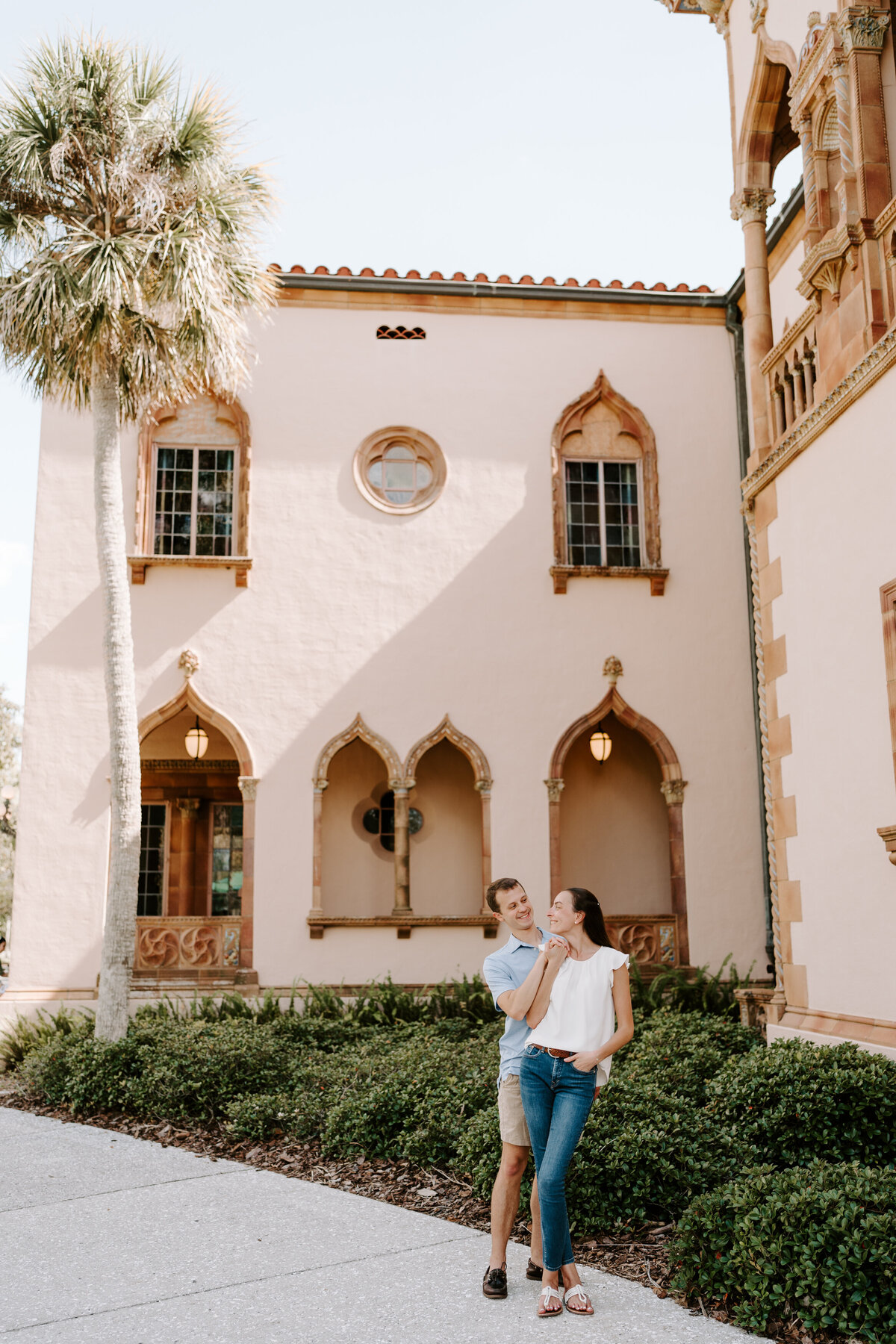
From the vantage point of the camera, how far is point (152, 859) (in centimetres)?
1617

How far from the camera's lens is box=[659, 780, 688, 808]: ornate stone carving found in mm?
14445

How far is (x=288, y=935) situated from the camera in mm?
13719

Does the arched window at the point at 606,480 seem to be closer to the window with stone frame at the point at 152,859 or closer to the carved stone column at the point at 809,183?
the window with stone frame at the point at 152,859

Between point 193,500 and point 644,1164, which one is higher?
point 193,500

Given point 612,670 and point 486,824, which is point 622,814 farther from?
point 486,824

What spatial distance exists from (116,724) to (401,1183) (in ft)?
17.7

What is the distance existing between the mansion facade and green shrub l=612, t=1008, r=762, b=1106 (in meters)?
4.02

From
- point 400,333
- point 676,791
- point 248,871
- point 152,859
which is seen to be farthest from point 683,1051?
point 400,333

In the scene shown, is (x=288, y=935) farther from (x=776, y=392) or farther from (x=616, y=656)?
(x=776, y=392)

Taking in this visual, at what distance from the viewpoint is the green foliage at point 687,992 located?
1280cm

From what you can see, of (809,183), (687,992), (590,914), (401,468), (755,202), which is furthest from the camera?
(401,468)

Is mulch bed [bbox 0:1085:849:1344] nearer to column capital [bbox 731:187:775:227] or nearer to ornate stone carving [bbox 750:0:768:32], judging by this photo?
column capital [bbox 731:187:775:227]

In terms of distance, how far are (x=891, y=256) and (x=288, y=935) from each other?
9.48 m

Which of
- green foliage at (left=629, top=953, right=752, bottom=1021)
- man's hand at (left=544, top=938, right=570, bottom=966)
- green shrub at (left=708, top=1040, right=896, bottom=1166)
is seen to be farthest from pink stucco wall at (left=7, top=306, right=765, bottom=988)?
man's hand at (left=544, top=938, right=570, bottom=966)
